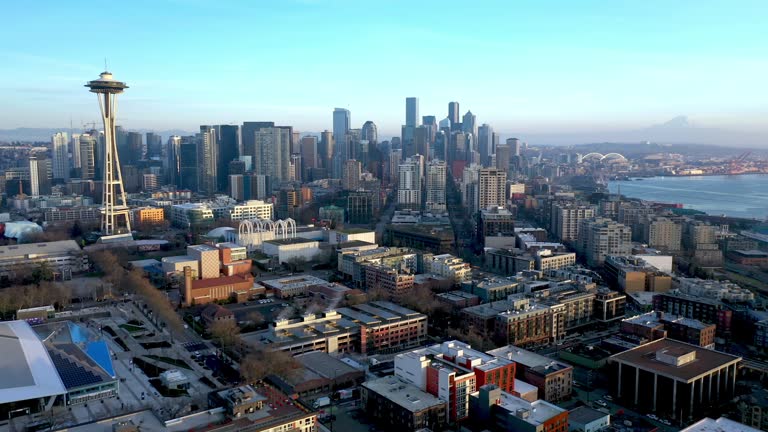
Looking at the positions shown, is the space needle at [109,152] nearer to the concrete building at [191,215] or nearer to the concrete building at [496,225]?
the concrete building at [191,215]

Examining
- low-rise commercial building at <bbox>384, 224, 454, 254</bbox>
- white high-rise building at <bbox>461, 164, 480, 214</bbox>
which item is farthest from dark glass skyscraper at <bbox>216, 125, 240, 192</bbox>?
low-rise commercial building at <bbox>384, 224, 454, 254</bbox>

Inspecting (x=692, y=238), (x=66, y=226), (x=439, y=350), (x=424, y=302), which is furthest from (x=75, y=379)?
(x=692, y=238)

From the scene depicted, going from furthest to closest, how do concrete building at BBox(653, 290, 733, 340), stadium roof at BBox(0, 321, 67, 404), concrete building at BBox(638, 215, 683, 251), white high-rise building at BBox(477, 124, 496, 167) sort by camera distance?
white high-rise building at BBox(477, 124, 496, 167) → concrete building at BBox(638, 215, 683, 251) → concrete building at BBox(653, 290, 733, 340) → stadium roof at BBox(0, 321, 67, 404)

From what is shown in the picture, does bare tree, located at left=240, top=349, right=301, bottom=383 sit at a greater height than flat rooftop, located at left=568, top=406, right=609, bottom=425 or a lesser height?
greater

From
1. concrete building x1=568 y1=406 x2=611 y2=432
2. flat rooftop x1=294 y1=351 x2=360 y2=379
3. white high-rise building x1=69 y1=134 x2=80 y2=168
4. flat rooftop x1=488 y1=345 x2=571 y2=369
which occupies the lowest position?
concrete building x1=568 y1=406 x2=611 y2=432

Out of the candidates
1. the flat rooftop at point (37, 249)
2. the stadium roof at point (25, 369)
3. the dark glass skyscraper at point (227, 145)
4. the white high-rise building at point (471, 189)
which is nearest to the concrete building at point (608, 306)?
the stadium roof at point (25, 369)

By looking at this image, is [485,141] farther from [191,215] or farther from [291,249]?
[291,249]

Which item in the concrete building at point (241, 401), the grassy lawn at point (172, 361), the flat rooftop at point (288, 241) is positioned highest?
the flat rooftop at point (288, 241)

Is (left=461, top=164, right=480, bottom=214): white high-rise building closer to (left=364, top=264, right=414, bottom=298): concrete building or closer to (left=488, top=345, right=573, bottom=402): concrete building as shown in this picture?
(left=364, top=264, right=414, bottom=298): concrete building
